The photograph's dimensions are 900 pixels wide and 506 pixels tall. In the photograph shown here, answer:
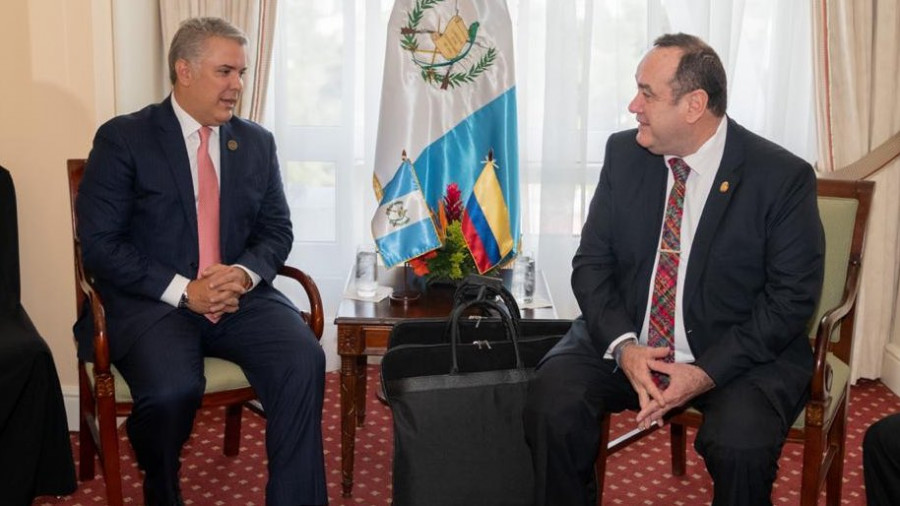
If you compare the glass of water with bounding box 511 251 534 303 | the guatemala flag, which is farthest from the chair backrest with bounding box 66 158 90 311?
the glass of water with bounding box 511 251 534 303

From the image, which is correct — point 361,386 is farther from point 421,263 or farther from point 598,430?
point 598,430

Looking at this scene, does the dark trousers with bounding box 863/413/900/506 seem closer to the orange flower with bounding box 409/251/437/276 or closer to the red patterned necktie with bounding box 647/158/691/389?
the red patterned necktie with bounding box 647/158/691/389

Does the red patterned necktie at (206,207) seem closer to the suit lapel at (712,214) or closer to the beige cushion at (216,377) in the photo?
the beige cushion at (216,377)

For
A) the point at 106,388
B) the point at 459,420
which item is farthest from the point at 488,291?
the point at 106,388

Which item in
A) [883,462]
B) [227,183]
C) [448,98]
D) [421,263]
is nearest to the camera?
A: [883,462]

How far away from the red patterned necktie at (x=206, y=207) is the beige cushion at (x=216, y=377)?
313 millimetres

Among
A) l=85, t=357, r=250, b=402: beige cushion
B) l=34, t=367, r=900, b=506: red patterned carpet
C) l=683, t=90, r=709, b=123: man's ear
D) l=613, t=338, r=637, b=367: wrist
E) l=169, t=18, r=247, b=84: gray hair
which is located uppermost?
l=169, t=18, r=247, b=84: gray hair

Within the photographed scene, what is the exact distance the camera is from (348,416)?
3.41 metres

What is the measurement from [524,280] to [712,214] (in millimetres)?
927

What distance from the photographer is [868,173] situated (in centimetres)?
436

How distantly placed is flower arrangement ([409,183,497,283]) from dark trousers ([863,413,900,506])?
1.44 meters

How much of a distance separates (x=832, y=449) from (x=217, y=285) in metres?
1.92

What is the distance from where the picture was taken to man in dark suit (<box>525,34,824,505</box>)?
2.82 m

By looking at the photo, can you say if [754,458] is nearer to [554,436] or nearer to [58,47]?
[554,436]
